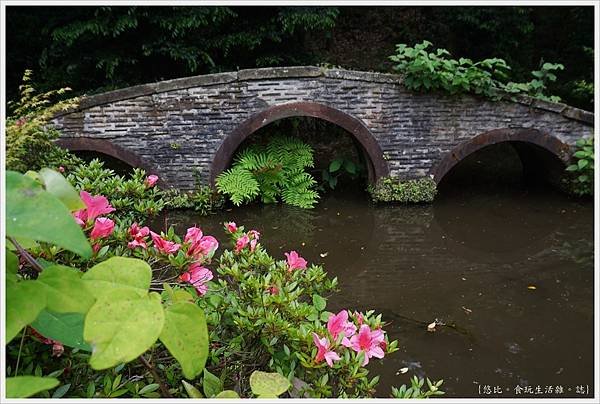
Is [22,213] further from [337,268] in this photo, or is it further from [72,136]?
[72,136]

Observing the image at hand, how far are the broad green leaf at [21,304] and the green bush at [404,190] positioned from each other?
23.6 feet

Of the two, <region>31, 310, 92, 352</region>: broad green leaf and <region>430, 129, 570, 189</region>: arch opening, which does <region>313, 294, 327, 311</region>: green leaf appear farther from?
<region>430, 129, 570, 189</region>: arch opening

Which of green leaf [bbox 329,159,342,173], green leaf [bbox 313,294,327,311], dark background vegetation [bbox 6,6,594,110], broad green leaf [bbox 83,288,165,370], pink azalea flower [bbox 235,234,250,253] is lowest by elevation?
green leaf [bbox 329,159,342,173]

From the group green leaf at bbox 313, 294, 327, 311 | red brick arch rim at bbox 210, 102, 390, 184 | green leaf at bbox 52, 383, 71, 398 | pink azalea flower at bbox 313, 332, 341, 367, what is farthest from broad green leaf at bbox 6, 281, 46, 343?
red brick arch rim at bbox 210, 102, 390, 184

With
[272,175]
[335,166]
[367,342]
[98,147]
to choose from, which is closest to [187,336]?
[367,342]

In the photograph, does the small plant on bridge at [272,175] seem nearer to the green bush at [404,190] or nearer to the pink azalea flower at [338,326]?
the green bush at [404,190]

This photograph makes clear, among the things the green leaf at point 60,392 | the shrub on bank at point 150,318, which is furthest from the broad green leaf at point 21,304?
the green leaf at point 60,392

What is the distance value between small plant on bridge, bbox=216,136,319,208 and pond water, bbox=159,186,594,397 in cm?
23

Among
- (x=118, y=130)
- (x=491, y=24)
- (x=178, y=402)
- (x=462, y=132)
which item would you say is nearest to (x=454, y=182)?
(x=462, y=132)

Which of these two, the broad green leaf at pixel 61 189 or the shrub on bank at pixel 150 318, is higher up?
the broad green leaf at pixel 61 189

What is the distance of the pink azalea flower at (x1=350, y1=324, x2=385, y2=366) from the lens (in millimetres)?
1382

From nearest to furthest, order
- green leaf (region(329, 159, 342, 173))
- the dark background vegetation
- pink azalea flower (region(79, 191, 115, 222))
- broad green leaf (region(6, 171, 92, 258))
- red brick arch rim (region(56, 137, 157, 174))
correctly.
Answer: broad green leaf (region(6, 171, 92, 258))
pink azalea flower (region(79, 191, 115, 222))
red brick arch rim (region(56, 137, 157, 174))
green leaf (region(329, 159, 342, 173))
the dark background vegetation

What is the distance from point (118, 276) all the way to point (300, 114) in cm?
662

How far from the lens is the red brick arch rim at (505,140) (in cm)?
764
